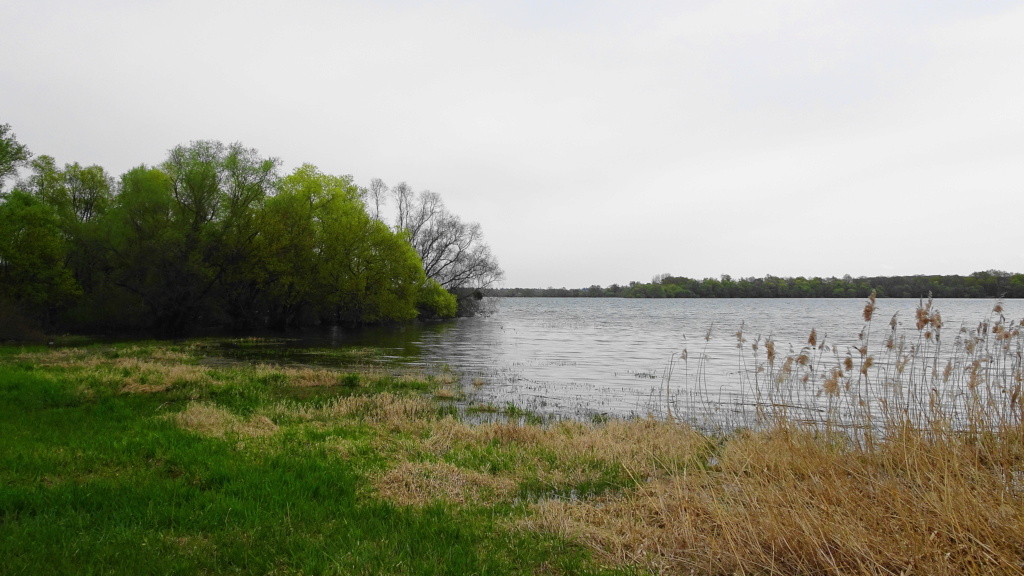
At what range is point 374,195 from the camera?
72.2m

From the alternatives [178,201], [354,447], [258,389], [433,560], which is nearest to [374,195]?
[178,201]

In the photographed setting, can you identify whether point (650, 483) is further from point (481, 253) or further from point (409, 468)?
point (481, 253)

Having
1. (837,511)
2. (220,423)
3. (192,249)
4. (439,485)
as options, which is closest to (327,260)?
(192,249)

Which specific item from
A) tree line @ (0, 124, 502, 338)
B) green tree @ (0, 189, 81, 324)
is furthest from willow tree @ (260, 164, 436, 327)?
green tree @ (0, 189, 81, 324)

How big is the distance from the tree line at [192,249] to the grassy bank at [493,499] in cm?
3029

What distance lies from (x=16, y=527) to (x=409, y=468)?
13.5 feet

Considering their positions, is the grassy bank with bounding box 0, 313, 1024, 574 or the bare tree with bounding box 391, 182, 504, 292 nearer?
the grassy bank with bounding box 0, 313, 1024, 574

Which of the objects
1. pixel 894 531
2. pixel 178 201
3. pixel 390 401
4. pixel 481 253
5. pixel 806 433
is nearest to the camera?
pixel 894 531

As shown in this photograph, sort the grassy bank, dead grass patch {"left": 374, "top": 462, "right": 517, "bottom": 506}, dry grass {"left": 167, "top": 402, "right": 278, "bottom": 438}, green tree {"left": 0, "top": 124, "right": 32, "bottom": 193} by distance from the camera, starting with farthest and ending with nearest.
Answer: green tree {"left": 0, "top": 124, "right": 32, "bottom": 193}
dry grass {"left": 167, "top": 402, "right": 278, "bottom": 438}
dead grass patch {"left": 374, "top": 462, "right": 517, "bottom": 506}
the grassy bank

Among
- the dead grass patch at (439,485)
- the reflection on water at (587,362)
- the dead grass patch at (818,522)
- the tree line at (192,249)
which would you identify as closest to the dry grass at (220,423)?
the dead grass patch at (439,485)

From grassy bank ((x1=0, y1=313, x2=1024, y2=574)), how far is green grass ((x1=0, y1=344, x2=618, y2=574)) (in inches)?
1.1

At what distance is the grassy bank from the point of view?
181 inches

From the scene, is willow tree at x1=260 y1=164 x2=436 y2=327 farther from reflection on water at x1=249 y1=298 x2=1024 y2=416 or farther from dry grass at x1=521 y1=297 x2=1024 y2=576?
dry grass at x1=521 y1=297 x2=1024 y2=576

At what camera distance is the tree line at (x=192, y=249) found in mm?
34500
